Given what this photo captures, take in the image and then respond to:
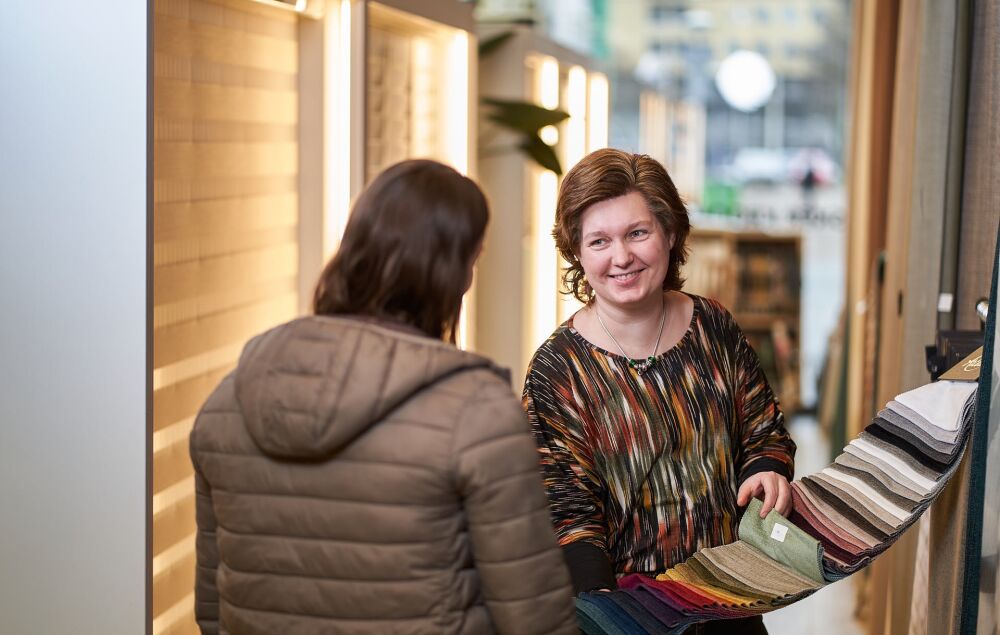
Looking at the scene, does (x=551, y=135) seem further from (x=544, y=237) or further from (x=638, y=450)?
(x=638, y=450)

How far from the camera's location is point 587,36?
1116 cm

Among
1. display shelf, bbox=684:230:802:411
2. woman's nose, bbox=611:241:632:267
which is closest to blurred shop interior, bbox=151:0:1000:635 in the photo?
woman's nose, bbox=611:241:632:267

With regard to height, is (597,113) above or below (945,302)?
above

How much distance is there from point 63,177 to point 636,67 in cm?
1011

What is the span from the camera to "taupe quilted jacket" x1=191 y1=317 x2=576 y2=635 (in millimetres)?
1409

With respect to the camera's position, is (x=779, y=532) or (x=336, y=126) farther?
(x=336, y=126)

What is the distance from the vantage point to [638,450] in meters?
2.02

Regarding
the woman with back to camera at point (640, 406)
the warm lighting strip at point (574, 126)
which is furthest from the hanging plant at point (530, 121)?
the woman with back to camera at point (640, 406)

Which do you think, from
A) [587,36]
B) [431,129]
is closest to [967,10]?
[431,129]

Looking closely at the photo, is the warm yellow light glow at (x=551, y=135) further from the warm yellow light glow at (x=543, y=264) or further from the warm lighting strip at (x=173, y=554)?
the warm lighting strip at (x=173, y=554)

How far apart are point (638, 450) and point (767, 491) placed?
0.25m

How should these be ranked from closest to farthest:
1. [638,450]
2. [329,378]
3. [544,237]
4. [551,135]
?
[329,378], [638,450], [544,237], [551,135]

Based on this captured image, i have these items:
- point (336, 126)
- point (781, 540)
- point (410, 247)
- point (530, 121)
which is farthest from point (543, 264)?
point (410, 247)

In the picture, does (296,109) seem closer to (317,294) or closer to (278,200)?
(278,200)
